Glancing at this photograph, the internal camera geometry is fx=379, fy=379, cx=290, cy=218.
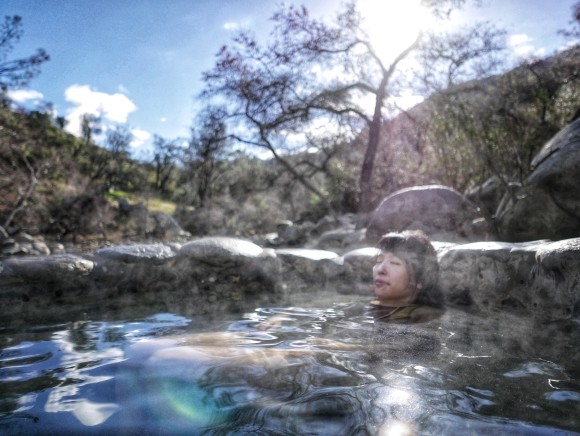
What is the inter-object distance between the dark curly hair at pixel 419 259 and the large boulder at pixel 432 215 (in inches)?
115

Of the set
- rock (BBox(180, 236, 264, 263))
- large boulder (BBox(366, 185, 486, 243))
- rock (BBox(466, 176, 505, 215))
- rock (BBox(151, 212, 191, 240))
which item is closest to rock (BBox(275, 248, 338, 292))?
rock (BBox(180, 236, 264, 263))

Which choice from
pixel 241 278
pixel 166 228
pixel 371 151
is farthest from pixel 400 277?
pixel 166 228

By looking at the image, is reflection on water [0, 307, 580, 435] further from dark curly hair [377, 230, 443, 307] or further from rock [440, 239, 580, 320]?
dark curly hair [377, 230, 443, 307]

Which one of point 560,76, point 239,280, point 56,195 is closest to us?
point 239,280

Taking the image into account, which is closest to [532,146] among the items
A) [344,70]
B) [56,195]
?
[344,70]

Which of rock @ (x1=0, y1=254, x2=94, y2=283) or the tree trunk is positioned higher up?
the tree trunk

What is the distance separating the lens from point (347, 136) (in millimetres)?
13211

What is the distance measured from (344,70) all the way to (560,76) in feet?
18.9

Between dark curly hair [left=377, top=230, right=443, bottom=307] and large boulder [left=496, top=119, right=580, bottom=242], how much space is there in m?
2.33

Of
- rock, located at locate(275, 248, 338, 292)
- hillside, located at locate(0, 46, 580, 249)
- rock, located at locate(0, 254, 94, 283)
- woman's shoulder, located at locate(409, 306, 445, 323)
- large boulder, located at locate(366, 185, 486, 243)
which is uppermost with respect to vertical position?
hillside, located at locate(0, 46, 580, 249)

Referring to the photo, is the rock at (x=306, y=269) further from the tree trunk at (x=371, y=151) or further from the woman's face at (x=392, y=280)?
the tree trunk at (x=371, y=151)

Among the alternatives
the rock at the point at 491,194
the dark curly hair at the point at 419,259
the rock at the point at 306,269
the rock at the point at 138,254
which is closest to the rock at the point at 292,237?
the rock at the point at 491,194

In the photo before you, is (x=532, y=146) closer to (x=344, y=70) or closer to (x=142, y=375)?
(x=344, y=70)

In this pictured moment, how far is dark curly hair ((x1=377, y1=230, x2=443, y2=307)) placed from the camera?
2.80 metres
